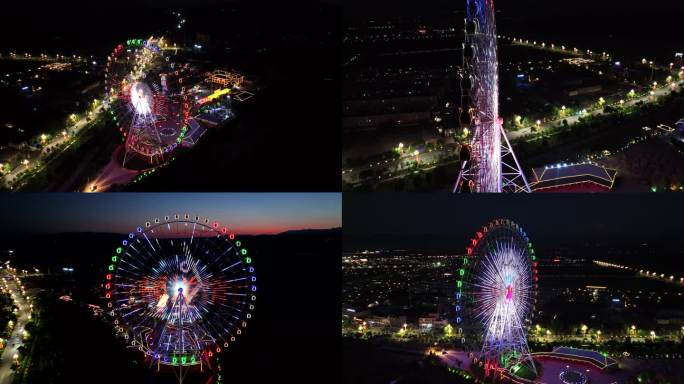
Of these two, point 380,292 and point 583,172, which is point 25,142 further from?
A: point 583,172

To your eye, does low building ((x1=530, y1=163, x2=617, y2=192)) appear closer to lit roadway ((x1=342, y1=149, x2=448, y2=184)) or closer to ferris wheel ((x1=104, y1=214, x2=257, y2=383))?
lit roadway ((x1=342, y1=149, x2=448, y2=184))

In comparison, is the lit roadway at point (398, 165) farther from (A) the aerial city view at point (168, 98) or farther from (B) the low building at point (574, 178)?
(B) the low building at point (574, 178)

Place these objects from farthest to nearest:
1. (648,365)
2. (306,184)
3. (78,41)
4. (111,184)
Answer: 1. (648,365)
2. (78,41)
3. (306,184)
4. (111,184)

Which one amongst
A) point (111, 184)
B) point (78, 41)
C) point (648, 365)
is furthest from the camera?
point (648, 365)

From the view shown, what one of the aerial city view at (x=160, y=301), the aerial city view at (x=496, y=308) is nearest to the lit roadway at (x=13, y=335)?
the aerial city view at (x=160, y=301)

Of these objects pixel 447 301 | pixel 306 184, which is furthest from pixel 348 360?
pixel 306 184

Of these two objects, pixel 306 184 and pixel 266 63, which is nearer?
pixel 306 184
